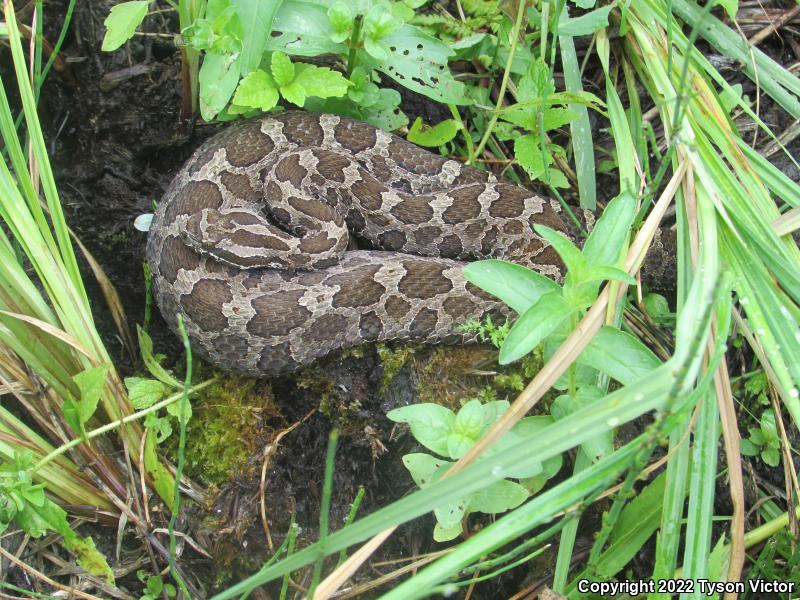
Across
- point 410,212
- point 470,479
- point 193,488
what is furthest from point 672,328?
point 193,488

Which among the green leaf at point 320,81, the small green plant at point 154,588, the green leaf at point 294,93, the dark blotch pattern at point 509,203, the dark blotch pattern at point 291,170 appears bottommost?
the small green plant at point 154,588

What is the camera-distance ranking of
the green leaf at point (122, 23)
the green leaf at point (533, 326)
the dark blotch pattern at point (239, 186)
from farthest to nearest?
1. the dark blotch pattern at point (239, 186)
2. the green leaf at point (122, 23)
3. the green leaf at point (533, 326)

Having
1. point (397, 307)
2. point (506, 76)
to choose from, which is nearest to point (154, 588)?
point (397, 307)

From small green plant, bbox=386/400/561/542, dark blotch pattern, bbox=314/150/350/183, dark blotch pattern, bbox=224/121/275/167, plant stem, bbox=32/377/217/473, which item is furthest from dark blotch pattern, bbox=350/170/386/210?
small green plant, bbox=386/400/561/542

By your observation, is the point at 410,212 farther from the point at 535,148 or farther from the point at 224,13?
the point at 224,13

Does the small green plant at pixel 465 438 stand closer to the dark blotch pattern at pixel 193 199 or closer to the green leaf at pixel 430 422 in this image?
the green leaf at pixel 430 422

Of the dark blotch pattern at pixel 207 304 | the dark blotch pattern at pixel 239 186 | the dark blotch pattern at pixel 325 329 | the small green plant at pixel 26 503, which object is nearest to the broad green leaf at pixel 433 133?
the dark blotch pattern at pixel 239 186

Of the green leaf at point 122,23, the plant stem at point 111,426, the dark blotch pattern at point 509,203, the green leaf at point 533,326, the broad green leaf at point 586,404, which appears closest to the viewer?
the green leaf at point 533,326
